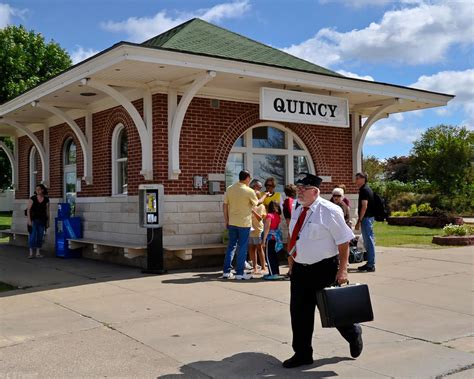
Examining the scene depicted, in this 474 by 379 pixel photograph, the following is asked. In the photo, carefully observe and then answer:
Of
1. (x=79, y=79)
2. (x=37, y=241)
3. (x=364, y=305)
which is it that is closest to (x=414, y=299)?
(x=364, y=305)

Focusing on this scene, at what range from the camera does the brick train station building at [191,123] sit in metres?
10.5

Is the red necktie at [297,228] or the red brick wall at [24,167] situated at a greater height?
the red brick wall at [24,167]

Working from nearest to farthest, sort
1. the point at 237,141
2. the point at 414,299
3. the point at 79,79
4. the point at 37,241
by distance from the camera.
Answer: the point at 414,299 → the point at 79,79 → the point at 237,141 → the point at 37,241

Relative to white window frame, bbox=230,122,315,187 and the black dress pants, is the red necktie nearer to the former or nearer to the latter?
the black dress pants

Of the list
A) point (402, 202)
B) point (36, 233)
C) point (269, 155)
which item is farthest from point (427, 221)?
point (36, 233)

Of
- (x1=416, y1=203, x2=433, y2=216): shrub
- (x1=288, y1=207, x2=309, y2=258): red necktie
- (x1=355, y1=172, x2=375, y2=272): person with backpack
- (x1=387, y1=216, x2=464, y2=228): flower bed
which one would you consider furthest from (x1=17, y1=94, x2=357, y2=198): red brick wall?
(x1=416, y1=203, x2=433, y2=216): shrub

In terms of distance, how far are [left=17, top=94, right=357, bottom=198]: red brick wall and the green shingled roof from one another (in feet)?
3.34

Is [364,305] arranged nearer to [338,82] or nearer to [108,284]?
[108,284]

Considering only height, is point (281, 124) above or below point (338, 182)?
above

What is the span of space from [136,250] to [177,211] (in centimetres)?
109

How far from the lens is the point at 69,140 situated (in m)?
15.0

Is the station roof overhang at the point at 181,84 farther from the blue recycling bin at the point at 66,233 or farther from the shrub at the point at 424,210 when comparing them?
the shrub at the point at 424,210

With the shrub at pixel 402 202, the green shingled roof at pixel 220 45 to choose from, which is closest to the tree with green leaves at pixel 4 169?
the green shingled roof at pixel 220 45

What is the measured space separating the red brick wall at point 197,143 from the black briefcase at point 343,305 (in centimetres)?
643
